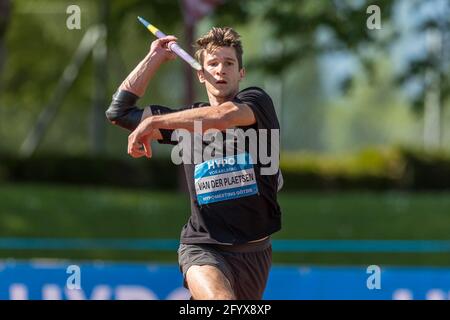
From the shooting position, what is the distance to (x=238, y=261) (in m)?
6.41

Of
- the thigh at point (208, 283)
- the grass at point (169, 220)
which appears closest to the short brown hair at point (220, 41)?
the thigh at point (208, 283)

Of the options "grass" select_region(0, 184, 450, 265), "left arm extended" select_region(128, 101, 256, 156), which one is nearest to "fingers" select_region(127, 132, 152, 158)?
"left arm extended" select_region(128, 101, 256, 156)

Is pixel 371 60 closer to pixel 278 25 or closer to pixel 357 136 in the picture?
pixel 278 25

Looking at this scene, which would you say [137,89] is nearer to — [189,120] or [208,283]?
[189,120]

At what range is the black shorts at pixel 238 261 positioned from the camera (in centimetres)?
632

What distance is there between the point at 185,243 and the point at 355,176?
21261 mm

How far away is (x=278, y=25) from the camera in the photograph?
66.6 ft

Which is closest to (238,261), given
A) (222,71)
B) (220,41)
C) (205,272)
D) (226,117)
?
(205,272)

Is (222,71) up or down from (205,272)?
up

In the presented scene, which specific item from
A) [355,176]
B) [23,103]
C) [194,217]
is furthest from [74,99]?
[194,217]

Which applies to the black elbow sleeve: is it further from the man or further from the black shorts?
the black shorts

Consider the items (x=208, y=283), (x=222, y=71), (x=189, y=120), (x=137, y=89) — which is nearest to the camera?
(x=189, y=120)

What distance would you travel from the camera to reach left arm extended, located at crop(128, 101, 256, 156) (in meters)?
5.89

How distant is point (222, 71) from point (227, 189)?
0.74 metres
